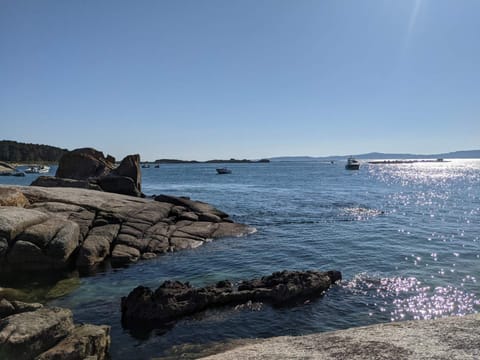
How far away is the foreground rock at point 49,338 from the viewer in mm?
7527

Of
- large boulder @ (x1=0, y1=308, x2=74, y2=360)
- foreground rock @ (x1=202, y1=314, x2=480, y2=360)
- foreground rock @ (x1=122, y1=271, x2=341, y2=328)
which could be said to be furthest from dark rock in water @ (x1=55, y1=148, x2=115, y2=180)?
foreground rock @ (x1=202, y1=314, x2=480, y2=360)

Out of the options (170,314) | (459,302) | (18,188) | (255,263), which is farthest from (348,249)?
(18,188)

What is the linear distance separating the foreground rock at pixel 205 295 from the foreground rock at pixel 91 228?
6.70 metres

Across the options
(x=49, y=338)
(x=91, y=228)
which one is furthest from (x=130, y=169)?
(x=49, y=338)

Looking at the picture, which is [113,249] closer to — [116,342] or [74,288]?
[74,288]

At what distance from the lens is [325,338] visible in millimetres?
7219

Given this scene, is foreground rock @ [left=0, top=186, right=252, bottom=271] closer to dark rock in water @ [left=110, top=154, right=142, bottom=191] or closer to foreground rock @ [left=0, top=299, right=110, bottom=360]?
foreground rock @ [left=0, top=299, right=110, bottom=360]

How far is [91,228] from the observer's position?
20656 mm

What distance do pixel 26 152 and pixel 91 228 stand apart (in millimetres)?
180688

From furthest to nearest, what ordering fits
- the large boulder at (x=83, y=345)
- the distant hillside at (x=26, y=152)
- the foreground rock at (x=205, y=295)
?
the distant hillside at (x=26, y=152) < the foreground rock at (x=205, y=295) < the large boulder at (x=83, y=345)

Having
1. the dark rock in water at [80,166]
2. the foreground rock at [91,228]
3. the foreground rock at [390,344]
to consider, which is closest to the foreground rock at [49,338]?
the foreground rock at [390,344]

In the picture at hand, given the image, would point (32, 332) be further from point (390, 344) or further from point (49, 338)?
point (390, 344)

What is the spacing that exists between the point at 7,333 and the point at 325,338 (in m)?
6.28

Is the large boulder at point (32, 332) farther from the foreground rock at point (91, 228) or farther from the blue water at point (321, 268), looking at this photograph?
the foreground rock at point (91, 228)
